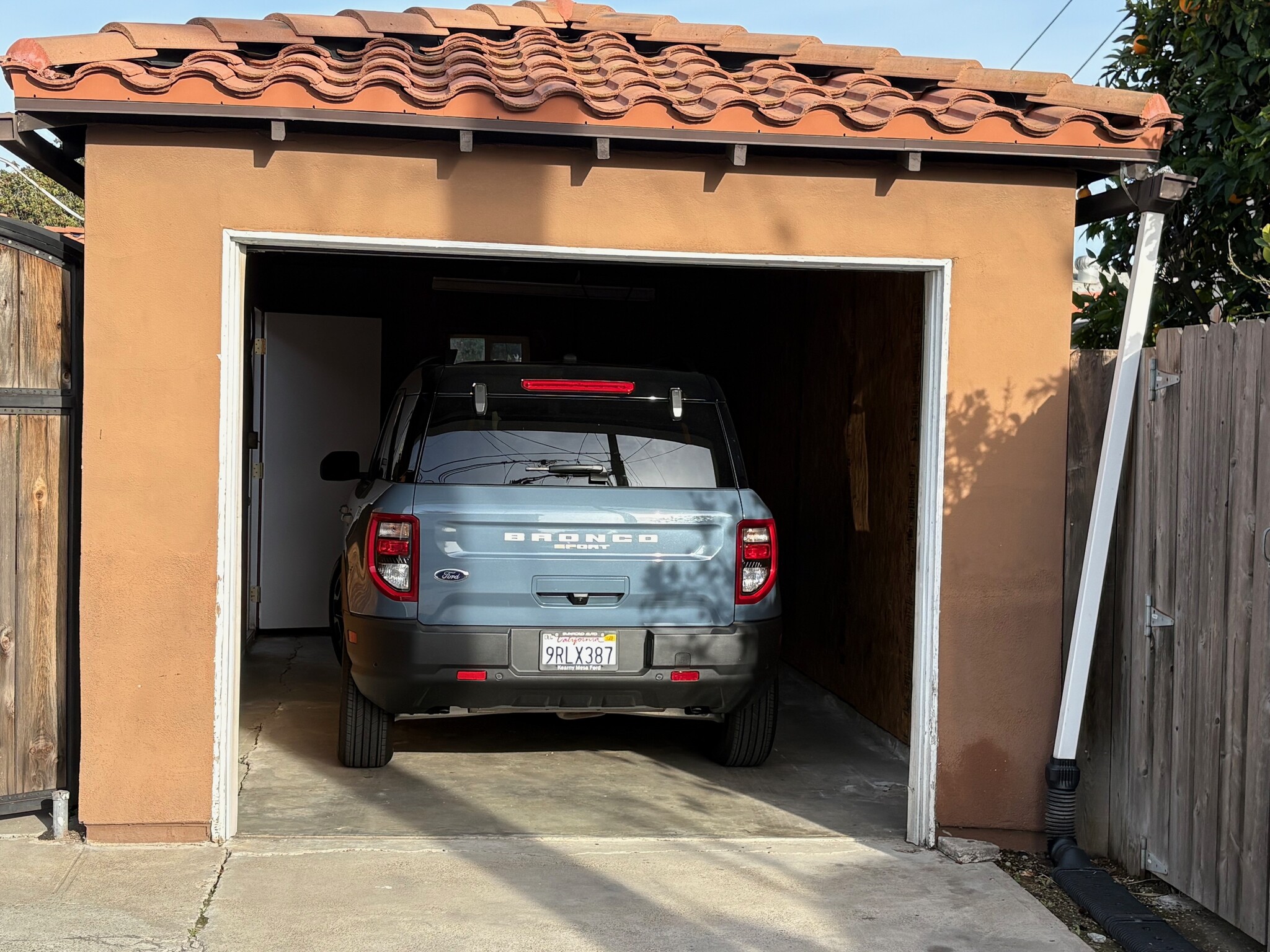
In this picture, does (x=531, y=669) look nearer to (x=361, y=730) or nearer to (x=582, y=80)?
(x=361, y=730)

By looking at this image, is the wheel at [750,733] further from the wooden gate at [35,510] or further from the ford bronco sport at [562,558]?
the wooden gate at [35,510]

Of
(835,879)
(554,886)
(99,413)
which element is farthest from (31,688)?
(835,879)

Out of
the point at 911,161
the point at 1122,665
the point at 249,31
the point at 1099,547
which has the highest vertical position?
the point at 249,31

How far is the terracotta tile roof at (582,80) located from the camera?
5027 millimetres

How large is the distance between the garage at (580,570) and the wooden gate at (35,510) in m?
0.97

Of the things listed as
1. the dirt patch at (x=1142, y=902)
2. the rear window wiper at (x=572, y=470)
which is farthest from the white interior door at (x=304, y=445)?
the dirt patch at (x=1142, y=902)

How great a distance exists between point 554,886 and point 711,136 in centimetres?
304

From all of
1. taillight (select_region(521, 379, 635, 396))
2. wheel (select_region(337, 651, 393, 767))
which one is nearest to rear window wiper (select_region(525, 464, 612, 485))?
taillight (select_region(521, 379, 635, 396))

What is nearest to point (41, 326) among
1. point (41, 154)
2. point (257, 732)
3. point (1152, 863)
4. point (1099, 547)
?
point (41, 154)

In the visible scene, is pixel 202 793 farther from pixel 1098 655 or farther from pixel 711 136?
pixel 1098 655

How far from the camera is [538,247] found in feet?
17.5

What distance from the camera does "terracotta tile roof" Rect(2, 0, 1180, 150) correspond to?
5027mm

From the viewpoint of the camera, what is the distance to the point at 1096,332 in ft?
24.1

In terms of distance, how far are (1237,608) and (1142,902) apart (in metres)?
1.27
